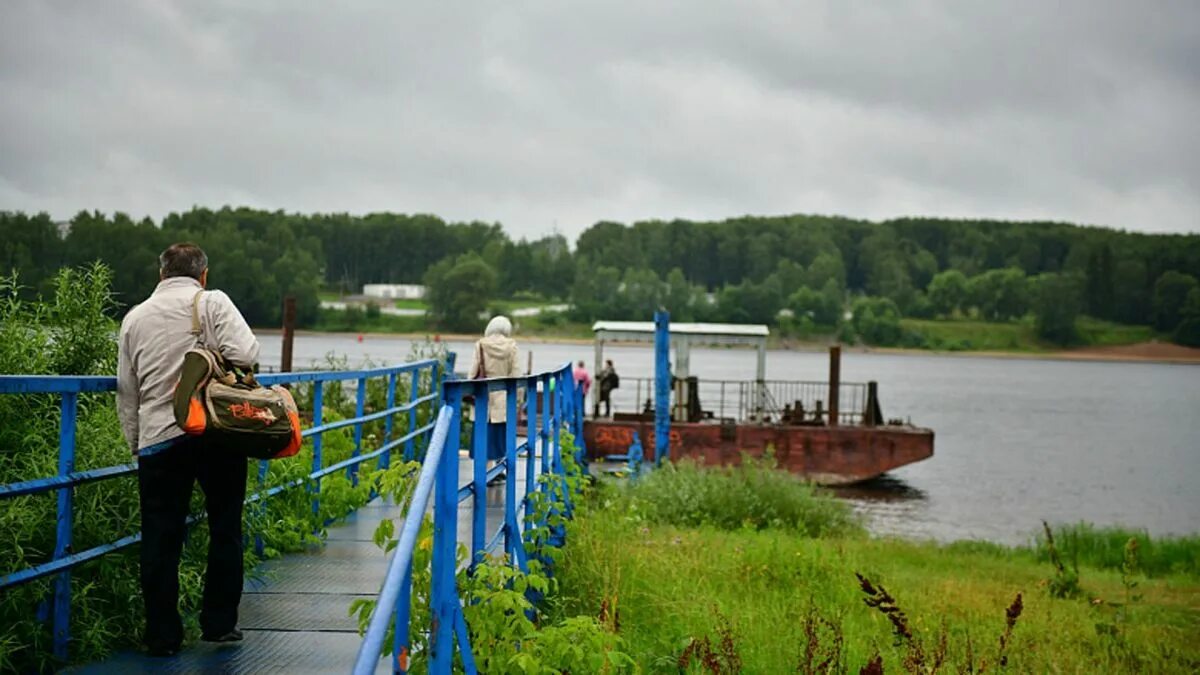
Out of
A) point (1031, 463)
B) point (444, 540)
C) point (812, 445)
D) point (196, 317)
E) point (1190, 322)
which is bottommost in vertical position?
point (1031, 463)

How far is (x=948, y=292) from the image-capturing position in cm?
16438

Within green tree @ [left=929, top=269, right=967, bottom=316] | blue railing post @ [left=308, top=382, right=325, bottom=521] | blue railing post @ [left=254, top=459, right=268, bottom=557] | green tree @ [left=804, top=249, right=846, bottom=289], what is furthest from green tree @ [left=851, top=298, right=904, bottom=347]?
blue railing post @ [left=254, top=459, right=268, bottom=557]

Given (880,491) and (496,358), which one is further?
(880,491)

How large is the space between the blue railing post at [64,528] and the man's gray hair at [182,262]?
63cm

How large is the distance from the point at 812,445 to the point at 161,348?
2702 cm

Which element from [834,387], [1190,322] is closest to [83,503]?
[834,387]

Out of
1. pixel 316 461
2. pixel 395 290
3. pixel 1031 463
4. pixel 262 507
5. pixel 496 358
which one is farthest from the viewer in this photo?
pixel 395 290

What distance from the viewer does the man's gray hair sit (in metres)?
5.03

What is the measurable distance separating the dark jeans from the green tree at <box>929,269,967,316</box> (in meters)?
165

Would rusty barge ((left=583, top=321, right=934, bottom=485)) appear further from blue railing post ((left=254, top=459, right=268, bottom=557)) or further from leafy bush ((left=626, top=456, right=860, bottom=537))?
blue railing post ((left=254, top=459, right=268, bottom=557))

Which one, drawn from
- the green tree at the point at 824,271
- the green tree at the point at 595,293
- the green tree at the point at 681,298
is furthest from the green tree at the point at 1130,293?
the green tree at the point at 595,293

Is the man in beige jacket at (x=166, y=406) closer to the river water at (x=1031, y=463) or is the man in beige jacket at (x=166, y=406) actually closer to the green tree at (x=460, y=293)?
the river water at (x=1031, y=463)

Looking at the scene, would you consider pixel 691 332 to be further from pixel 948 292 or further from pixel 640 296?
pixel 948 292

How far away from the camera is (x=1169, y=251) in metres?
177
